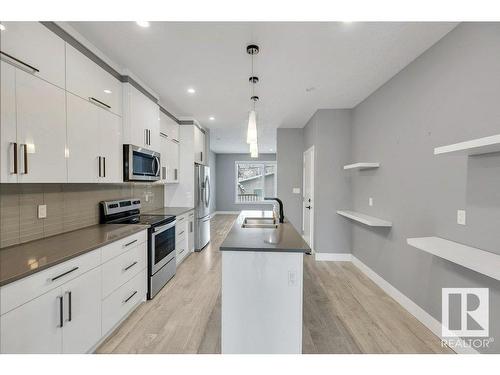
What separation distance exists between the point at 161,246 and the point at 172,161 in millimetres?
1733

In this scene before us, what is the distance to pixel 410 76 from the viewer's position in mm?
2455

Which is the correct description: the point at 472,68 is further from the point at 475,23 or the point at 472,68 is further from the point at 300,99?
the point at 300,99

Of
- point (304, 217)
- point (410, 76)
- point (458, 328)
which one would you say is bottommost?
point (458, 328)

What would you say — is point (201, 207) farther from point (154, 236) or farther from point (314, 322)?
point (314, 322)

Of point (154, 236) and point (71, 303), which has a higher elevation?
point (154, 236)

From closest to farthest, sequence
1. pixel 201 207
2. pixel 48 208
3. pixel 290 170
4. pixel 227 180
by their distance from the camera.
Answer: pixel 48 208 < pixel 201 207 < pixel 290 170 < pixel 227 180

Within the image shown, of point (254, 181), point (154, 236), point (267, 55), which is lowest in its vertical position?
point (154, 236)

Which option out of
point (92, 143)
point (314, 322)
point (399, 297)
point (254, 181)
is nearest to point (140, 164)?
Answer: point (92, 143)

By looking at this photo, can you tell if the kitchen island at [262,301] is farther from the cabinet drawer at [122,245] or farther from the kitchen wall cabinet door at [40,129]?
the kitchen wall cabinet door at [40,129]

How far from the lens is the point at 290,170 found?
5.26m

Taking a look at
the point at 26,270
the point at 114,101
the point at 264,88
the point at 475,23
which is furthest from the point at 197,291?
the point at 475,23

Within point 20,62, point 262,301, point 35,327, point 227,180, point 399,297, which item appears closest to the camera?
point 35,327
